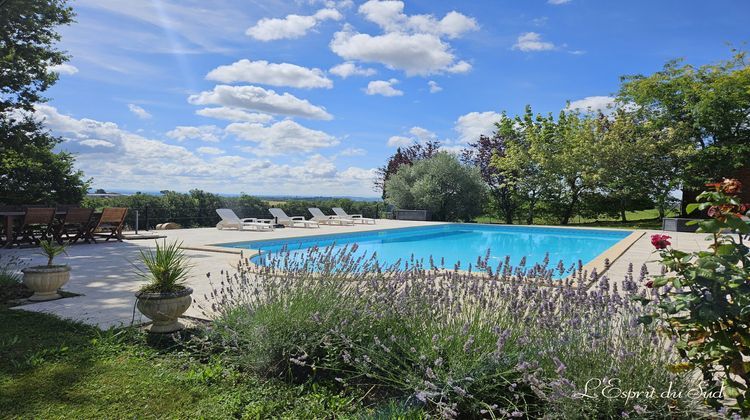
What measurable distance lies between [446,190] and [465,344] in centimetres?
1937

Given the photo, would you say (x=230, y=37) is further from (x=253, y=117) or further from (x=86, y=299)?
(x=253, y=117)

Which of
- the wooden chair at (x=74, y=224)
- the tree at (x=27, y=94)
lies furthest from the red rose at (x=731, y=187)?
the tree at (x=27, y=94)

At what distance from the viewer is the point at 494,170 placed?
23.2 metres

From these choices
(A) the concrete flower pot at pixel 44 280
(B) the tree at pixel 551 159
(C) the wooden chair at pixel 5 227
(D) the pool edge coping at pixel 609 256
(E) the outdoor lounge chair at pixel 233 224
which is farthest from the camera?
(B) the tree at pixel 551 159

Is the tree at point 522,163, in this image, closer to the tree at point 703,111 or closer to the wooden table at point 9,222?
the tree at point 703,111

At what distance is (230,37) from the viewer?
34.6ft

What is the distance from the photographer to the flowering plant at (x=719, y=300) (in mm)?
1745

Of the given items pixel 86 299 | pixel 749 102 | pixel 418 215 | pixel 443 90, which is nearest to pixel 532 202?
pixel 418 215

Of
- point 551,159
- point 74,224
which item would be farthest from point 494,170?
point 74,224

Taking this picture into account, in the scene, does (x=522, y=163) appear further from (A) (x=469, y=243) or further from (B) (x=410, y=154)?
(A) (x=469, y=243)

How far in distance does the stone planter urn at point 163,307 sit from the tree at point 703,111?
19.4 m

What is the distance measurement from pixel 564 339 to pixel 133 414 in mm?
2361

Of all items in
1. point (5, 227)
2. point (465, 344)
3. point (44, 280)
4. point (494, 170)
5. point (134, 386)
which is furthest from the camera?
point (494, 170)

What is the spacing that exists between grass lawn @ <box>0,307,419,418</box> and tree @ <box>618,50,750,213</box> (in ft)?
63.7
